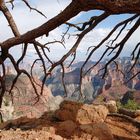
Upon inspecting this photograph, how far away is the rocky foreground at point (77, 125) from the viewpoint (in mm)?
8320

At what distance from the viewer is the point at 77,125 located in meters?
9.48

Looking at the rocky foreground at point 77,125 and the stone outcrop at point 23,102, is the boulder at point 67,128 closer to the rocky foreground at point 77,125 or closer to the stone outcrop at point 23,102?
the rocky foreground at point 77,125

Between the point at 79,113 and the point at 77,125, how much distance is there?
41 cm

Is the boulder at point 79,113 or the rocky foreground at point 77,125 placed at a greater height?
the boulder at point 79,113

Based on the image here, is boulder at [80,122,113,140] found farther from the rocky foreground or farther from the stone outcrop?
the stone outcrop

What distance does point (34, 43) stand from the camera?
29.8ft

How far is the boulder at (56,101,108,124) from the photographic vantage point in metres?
9.83

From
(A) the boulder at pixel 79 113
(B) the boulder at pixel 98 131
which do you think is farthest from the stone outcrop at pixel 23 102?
(B) the boulder at pixel 98 131

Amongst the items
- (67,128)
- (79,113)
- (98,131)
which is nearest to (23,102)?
(79,113)

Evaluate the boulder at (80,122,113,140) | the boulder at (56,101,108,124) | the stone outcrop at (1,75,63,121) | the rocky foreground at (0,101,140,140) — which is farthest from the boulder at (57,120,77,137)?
the stone outcrop at (1,75,63,121)

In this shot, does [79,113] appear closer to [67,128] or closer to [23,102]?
[67,128]

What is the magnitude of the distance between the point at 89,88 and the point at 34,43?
176294 millimetres

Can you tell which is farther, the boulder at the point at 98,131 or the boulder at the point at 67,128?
the boulder at the point at 67,128

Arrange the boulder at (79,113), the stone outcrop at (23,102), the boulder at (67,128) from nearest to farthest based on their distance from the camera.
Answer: the boulder at (67,128), the boulder at (79,113), the stone outcrop at (23,102)
